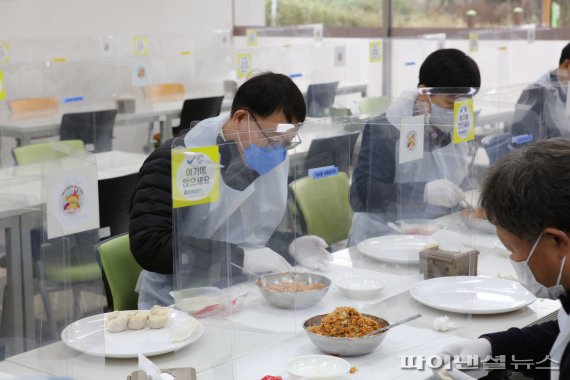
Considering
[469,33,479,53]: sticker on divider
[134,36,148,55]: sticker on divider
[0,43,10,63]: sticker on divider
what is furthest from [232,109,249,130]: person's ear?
[134,36,148,55]: sticker on divider

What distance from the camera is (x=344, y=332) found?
6.00 ft

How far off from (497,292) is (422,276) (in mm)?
239

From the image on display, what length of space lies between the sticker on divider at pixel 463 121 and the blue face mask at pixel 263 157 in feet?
1.91

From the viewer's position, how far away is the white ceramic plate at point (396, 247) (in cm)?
241

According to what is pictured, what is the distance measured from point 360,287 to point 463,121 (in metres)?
0.58

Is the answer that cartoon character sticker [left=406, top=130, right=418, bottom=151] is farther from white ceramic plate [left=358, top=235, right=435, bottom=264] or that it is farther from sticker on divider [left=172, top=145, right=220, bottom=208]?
sticker on divider [left=172, top=145, right=220, bottom=208]

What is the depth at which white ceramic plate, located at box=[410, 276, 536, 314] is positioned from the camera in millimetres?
2084

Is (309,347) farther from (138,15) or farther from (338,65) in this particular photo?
(138,15)

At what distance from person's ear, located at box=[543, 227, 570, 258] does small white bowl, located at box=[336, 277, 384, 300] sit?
86 cm

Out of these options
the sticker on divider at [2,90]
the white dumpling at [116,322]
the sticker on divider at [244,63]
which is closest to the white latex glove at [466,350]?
the white dumpling at [116,322]

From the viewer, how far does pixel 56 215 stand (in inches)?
63.7

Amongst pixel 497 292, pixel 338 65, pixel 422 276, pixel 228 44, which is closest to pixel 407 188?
pixel 422 276

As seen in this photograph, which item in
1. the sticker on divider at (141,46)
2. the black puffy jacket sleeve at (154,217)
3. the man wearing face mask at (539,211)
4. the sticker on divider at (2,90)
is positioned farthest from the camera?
the sticker on divider at (141,46)

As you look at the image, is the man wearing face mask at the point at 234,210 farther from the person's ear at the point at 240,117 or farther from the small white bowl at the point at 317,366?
the small white bowl at the point at 317,366
